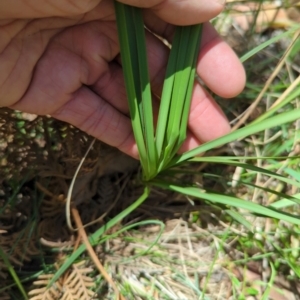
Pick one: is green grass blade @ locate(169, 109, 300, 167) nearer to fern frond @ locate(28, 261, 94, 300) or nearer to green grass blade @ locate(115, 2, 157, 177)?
green grass blade @ locate(115, 2, 157, 177)

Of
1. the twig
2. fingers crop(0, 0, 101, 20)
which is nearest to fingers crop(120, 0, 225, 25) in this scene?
fingers crop(0, 0, 101, 20)

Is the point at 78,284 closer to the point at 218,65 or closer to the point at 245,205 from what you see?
the point at 245,205

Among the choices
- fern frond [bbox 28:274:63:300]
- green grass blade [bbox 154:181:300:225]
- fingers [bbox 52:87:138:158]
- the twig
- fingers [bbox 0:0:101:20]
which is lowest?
fern frond [bbox 28:274:63:300]

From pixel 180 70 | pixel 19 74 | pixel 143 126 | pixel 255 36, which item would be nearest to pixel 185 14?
pixel 180 70

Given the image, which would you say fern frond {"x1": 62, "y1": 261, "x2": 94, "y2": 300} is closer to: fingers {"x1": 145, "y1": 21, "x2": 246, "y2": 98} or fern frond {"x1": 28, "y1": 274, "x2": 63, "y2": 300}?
fern frond {"x1": 28, "y1": 274, "x2": 63, "y2": 300}

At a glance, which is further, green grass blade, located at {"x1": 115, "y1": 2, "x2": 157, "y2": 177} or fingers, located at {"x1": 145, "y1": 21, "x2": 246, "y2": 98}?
fingers, located at {"x1": 145, "y1": 21, "x2": 246, "y2": 98}

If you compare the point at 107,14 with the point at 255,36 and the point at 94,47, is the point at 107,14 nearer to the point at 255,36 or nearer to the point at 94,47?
the point at 94,47

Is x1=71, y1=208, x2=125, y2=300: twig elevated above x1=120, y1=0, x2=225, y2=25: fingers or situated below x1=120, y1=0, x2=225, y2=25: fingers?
below
